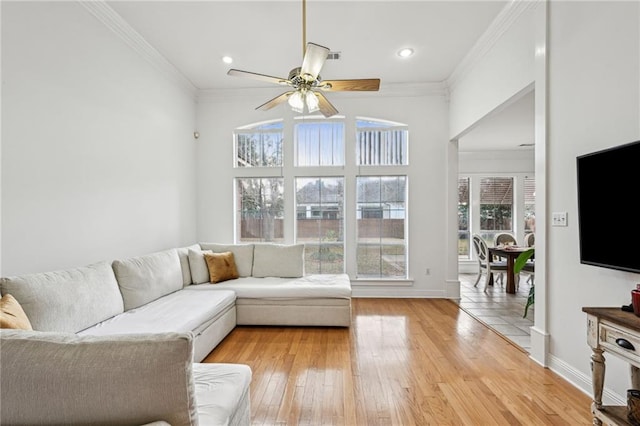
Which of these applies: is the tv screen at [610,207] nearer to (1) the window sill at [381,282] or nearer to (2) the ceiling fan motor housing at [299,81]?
(2) the ceiling fan motor housing at [299,81]

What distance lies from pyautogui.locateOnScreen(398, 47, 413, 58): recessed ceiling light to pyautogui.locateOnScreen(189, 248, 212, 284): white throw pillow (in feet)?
11.8

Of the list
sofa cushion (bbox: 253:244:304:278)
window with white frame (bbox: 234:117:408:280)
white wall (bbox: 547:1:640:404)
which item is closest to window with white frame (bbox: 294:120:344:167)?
window with white frame (bbox: 234:117:408:280)

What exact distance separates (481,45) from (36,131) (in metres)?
4.41

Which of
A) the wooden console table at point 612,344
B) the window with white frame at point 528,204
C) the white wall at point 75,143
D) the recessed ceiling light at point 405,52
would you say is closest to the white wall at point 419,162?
the recessed ceiling light at point 405,52

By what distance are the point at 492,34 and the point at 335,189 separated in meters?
2.81

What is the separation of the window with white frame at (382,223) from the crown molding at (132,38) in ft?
10.1

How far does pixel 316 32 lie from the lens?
A: 10.5ft

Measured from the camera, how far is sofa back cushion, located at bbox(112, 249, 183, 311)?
8.79 ft

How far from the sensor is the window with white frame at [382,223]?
4.84 metres

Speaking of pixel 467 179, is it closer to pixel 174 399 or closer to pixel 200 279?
pixel 200 279

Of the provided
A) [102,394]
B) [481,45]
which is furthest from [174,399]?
[481,45]

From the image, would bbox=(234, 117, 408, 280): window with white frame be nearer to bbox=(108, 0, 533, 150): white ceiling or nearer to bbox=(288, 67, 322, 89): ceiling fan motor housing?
bbox=(108, 0, 533, 150): white ceiling

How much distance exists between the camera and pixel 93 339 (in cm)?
97

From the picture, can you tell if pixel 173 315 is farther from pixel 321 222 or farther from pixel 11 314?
pixel 321 222
